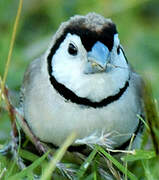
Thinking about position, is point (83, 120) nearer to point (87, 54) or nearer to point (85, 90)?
point (85, 90)

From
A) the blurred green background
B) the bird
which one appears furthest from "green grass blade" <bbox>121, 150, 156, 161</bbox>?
the blurred green background

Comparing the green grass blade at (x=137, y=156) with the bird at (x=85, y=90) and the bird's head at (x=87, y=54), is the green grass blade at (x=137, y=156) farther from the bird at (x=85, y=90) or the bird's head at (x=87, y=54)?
the bird's head at (x=87, y=54)

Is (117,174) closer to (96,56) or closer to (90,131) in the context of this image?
(90,131)

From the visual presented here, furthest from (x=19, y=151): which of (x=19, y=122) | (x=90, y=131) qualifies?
(x=90, y=131)

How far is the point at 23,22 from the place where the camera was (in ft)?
17.3

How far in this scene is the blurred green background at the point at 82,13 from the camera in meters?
4.78

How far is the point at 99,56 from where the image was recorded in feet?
9.34

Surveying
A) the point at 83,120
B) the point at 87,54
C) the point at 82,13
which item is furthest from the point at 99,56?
the point at 82,13

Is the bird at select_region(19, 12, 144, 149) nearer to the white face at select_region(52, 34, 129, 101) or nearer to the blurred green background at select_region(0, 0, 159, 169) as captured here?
the white face at select_region(52, 34, 129, 101)

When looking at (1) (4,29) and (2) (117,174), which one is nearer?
(2) (117,174)

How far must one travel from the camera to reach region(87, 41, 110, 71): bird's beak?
282 cm

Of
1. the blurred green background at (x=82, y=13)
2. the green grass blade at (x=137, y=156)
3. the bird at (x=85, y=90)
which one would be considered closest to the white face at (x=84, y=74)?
the bird at (x=85, y=90)

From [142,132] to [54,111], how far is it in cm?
62

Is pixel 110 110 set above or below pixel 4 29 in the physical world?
below
